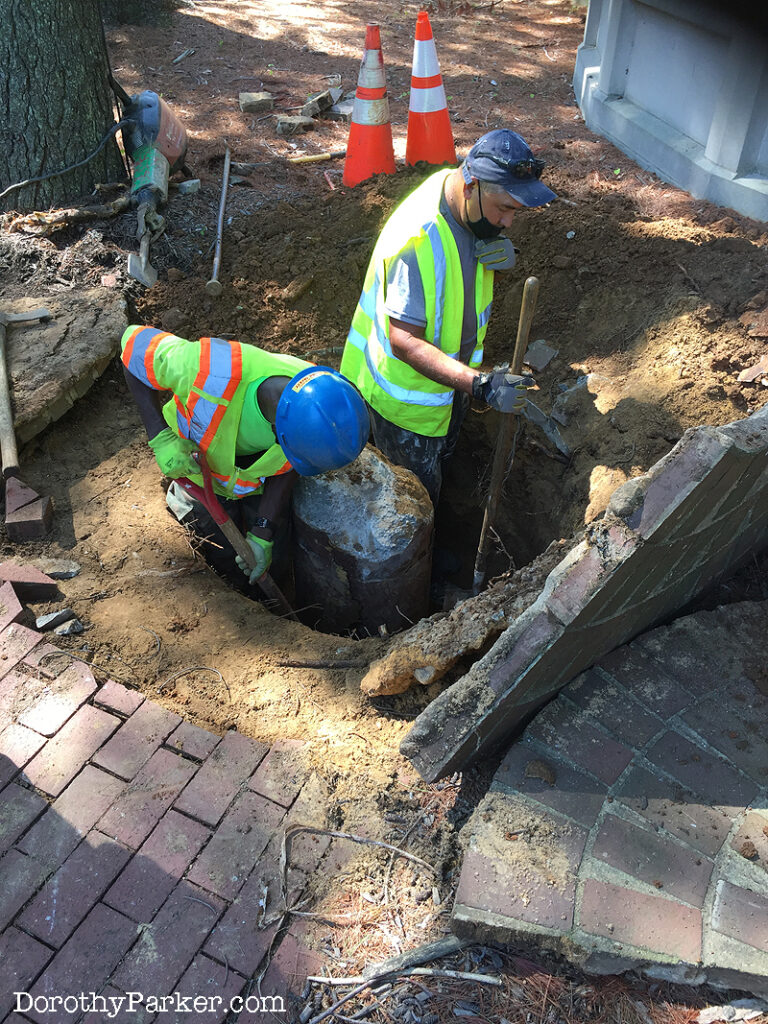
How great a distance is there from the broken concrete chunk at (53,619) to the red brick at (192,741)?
0.77 m

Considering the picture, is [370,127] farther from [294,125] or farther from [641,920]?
[641,920]

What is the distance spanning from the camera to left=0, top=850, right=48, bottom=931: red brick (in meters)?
2.30

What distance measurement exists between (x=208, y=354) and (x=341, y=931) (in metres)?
2.18

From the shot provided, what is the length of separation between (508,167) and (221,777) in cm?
246

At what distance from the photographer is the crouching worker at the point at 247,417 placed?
2980 millimetres

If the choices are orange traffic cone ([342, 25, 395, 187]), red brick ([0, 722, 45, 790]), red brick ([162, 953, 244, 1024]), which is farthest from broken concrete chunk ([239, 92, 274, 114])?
red brick ([162, 953, 244, 1024])

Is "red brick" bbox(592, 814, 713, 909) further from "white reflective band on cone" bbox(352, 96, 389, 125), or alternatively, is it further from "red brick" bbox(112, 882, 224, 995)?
"white reflective band on cone" bbox(352, 96, 389, 125)

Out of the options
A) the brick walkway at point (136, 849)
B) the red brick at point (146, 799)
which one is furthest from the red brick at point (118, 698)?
the red brick at point (146, 799)

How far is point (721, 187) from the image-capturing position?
16.6 ft

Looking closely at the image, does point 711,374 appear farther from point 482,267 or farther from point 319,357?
point 319,357

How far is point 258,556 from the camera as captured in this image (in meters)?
3.62

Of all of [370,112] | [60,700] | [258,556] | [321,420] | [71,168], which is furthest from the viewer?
[370,112]

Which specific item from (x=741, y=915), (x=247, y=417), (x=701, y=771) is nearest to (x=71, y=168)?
(x=247, y=417)

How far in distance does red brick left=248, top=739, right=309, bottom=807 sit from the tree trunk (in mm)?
4147
